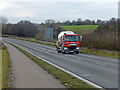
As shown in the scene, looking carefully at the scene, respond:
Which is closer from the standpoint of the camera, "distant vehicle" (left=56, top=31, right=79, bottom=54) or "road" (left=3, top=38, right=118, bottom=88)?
"road" (left=3, top=38, right=118, bottom=88)

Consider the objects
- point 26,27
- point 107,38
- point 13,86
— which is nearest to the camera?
point 13,86

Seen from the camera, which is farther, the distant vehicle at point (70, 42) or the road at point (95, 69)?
the distant vehicle at point (70, 42)

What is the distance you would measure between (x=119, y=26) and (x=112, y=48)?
15.5 m

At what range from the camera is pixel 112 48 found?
1419 inches

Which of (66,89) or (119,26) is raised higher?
(119,26)

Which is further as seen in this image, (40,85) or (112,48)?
(112,48)

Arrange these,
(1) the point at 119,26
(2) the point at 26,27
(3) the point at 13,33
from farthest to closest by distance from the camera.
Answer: (3) the point at 13,33, (2) the point at 26,27, (1) the point at 119,26

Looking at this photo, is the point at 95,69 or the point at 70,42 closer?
the point at 95,69

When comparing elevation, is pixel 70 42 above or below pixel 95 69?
above

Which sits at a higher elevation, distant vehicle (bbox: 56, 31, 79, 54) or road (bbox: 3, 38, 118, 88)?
distant vehicle (bbox: 56, 31, 79, 54)

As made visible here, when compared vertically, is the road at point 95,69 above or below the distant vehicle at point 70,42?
below

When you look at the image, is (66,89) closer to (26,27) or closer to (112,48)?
(112,48)

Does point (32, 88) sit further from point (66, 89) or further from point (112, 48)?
point (112, 48)

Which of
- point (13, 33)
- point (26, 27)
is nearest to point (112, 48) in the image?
point (26, 27)
